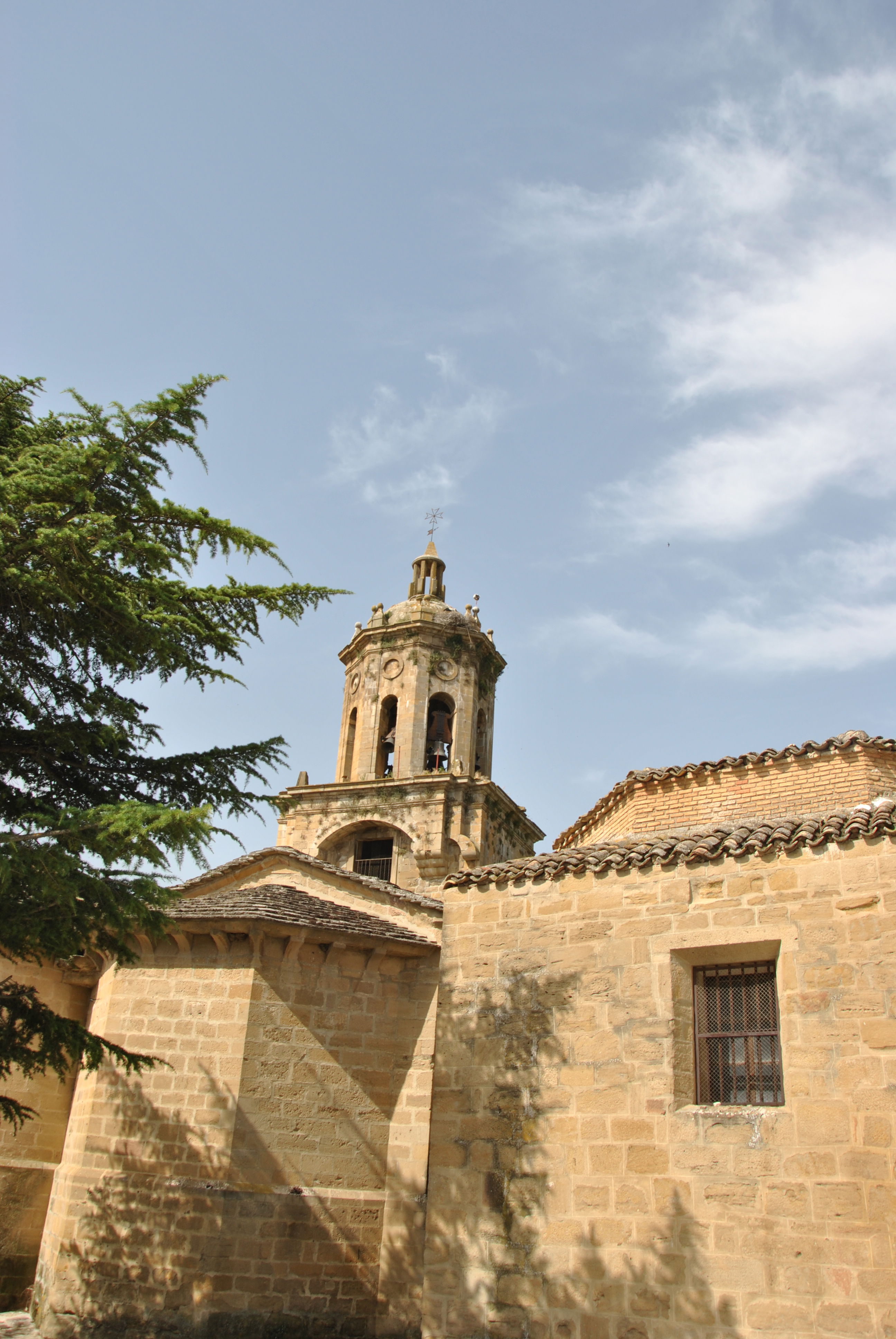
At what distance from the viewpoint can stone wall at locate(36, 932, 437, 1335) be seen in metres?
10.3

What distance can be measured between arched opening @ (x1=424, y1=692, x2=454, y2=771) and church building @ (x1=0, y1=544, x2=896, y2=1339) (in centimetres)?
680

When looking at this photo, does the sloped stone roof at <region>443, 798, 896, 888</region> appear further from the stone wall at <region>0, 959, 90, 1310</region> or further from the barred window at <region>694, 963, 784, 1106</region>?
the stone wall at <region>0, 959, 90, 1310</region>

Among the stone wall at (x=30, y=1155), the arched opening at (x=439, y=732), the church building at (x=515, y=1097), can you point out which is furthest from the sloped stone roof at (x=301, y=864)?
the arched opening at (x=439, y=732)

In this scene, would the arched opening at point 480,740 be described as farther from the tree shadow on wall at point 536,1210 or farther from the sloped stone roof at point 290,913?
the tree shadow on wall at point 536,1210

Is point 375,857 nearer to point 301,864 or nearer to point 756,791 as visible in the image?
point 301,864

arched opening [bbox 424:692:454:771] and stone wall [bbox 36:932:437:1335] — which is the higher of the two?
arched opening [bbox 424:692:454:771]

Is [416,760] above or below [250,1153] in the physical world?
above

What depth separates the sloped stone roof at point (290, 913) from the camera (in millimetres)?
11352

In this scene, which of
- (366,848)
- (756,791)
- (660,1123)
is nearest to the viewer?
(660,1123)

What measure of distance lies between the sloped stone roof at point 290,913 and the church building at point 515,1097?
0.20 ft

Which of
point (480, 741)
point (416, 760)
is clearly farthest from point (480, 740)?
point (416, 760)

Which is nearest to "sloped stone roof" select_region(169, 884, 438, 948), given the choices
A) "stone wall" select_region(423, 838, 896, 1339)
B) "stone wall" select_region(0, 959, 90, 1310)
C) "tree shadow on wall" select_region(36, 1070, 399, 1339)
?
"tree shadow on wall" select_region(36, 1070, 399, 1339)

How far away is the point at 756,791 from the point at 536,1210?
21.2ft

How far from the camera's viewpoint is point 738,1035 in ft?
27.7
